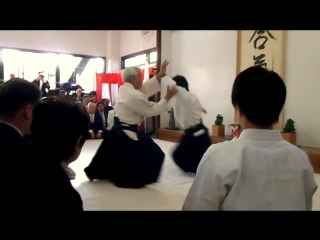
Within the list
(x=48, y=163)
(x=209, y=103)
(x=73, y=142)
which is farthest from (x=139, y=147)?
(x=209, y=103)

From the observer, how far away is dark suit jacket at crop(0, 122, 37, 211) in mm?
638

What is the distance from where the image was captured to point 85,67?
7.51 metres

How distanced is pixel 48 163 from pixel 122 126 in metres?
1.72

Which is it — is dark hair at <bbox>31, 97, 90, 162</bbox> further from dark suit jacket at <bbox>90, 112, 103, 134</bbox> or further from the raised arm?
dark suit jacket at <bbox>90, 112, 103, 134</bbox>

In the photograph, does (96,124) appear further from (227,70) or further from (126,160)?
(126,160)

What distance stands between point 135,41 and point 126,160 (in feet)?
17.3

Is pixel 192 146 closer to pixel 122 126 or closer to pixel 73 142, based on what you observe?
pixel 122 126

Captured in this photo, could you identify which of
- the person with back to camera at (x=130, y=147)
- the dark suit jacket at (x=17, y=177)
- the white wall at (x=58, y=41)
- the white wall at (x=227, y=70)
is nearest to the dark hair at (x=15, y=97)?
the dark suit jacket at (x=17, y=177)

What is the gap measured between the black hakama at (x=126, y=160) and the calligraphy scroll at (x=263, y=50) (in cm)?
203

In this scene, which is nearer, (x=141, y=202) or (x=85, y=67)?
(x=141, y=202)

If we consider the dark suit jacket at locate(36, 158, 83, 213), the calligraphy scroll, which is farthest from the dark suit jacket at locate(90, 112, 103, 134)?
the dark suit jacket at locate(36, 158, 83, 213)

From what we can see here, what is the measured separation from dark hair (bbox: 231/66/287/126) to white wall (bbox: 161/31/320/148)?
2926 mm

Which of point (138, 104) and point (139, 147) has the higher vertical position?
point (138, 104)

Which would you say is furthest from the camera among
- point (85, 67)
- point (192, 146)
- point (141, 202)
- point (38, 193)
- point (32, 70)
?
point (85, 67)
